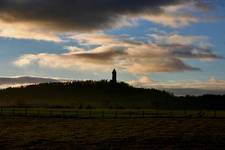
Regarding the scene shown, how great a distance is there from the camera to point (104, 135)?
163 ft

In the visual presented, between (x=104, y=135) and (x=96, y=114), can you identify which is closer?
(x=104, y=135)

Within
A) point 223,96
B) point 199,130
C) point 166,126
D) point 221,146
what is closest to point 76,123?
point 166,126

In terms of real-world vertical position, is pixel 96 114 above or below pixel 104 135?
above

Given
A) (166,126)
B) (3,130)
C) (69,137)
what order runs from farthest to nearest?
1. (166,126)
2. (3,130)
3. (69,137)

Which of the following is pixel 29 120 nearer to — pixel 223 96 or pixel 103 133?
pixel 103 133

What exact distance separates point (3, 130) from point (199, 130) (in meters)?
22.8

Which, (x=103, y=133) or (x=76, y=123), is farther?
(x=76, y=123)

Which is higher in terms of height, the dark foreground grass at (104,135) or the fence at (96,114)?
the fence at (96,114)

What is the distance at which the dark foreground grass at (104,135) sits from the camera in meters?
41.8

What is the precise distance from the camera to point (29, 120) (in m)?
68.5

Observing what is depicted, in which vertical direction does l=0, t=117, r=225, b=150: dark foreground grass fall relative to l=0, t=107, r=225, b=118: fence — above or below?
below

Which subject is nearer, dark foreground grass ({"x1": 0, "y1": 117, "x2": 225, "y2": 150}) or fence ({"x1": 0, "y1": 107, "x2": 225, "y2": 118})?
dark foreground grass ({"x1": 0, "y1": 117, "x2": 225, "y2": 150})

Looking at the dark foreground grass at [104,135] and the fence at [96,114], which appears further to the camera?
the fence at [96,114]

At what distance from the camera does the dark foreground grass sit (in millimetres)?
41781
